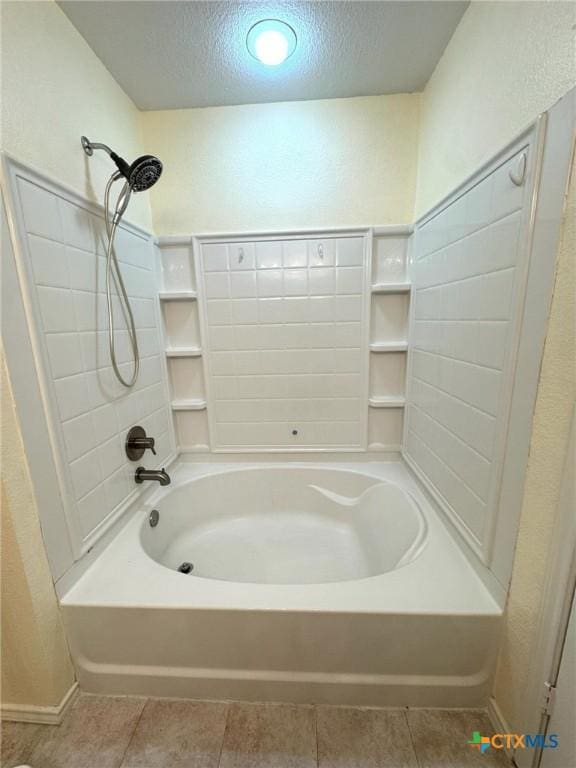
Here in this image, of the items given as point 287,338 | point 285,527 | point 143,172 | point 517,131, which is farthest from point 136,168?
point 285,527

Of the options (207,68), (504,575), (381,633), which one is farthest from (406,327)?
(207,68)

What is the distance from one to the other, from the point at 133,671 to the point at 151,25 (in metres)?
2.21

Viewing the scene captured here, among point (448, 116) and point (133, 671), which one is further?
point (448, 116)

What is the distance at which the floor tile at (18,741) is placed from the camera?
2.87 feet

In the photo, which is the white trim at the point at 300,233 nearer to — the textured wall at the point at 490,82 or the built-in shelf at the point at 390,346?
the textured wall at the point at 490,82

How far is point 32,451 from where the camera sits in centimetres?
86

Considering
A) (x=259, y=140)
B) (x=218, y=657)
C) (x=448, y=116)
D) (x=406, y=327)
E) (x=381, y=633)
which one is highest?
(x=259, y=140)

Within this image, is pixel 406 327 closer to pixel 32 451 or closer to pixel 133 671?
pixel 32 451

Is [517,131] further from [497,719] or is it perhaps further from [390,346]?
[497,719]

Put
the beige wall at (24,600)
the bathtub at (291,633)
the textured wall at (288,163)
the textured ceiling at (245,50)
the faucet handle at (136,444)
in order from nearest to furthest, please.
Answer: the beige wall at (24,600) < the bathtub at (291,633) < the textured ceiling at (245,50) < the faucet handle at (136,444) < the textured wall at (288,163)

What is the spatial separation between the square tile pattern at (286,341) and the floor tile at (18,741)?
119 cm

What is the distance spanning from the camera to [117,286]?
129 centimetres

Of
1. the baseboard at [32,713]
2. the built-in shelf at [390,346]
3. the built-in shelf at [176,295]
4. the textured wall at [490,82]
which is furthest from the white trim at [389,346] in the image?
the baseboard at [32,713]

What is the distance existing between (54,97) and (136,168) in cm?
30
